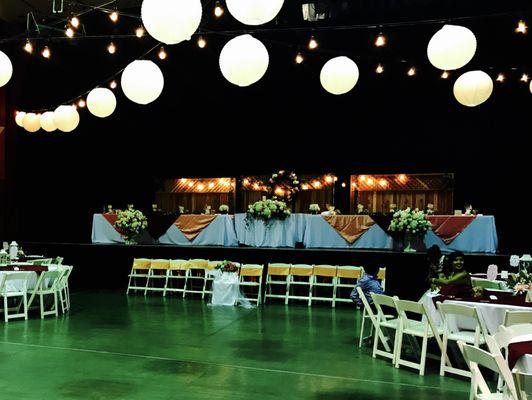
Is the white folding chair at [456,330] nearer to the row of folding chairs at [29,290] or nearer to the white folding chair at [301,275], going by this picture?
the white folding chair at [301,275]

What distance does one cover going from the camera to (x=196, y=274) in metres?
12.8

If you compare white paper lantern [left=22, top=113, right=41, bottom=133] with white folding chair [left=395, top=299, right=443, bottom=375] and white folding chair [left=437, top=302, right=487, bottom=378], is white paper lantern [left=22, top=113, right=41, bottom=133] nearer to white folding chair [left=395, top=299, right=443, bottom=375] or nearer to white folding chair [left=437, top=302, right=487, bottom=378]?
white folding chair [left=395, top=299, right=443, bottom=375]

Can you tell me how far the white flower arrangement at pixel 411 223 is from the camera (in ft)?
34.8

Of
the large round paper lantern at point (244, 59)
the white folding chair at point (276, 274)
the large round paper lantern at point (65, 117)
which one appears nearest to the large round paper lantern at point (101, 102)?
the large round paper lantern at point (65, 117)

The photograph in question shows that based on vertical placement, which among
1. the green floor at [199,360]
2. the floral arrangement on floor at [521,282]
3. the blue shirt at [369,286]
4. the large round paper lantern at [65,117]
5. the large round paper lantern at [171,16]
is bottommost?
the green floor at [199,360]

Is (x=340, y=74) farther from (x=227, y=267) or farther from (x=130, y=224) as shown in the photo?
(x=130, y=224)

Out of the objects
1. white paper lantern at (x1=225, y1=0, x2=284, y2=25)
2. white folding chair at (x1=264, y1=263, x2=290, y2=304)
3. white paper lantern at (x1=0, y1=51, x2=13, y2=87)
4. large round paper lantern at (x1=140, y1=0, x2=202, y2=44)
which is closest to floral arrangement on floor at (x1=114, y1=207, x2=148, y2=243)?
white folding chair at (x1=264, y1=263, x2=290, y2=304)

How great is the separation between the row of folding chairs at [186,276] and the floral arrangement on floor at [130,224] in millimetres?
806

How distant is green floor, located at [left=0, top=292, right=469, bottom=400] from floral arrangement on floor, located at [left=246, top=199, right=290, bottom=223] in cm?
249

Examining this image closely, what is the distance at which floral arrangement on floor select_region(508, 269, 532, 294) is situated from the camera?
6.59m

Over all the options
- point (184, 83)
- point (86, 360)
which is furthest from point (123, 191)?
point (86, 360)

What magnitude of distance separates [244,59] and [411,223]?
664 cm

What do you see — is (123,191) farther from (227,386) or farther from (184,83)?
(227,386)

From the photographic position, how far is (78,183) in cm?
1641
